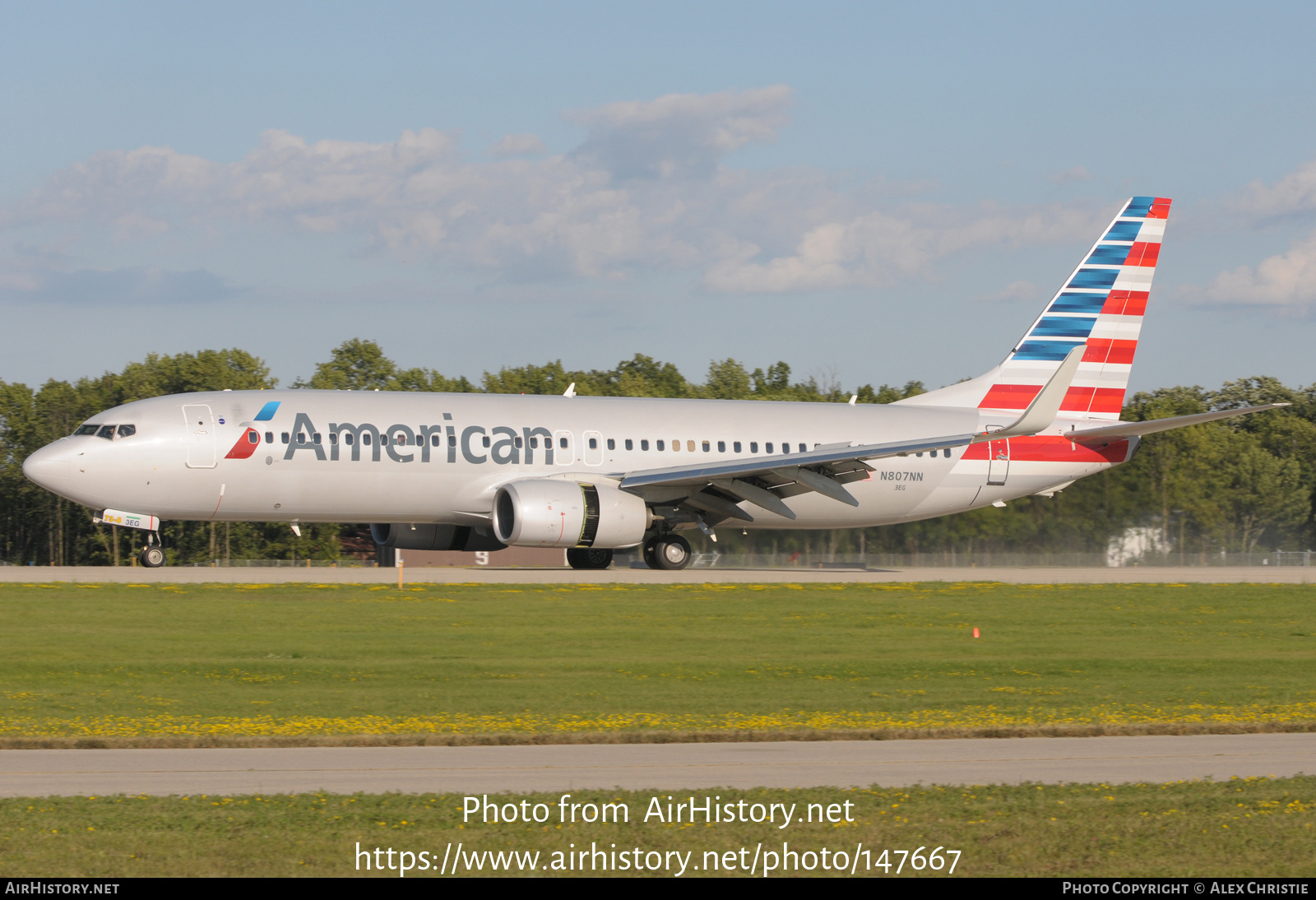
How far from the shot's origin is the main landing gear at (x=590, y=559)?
126ft

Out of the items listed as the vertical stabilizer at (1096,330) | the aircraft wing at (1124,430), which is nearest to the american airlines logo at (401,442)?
the vertical stabilizer at (1096,330)

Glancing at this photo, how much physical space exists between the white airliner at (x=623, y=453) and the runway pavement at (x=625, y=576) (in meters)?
1.16

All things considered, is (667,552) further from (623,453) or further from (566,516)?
(566,516)

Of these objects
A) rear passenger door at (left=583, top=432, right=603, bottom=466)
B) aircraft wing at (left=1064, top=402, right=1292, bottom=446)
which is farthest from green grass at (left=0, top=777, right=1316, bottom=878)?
rear passenger door at (left=583, top=432, right=603, bottom=466)

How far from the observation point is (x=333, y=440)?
109ft

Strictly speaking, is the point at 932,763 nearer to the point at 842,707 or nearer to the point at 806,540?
the point at 842,707

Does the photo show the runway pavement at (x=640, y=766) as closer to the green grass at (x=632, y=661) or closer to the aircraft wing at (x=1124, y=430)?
the green grass at (x=632, y=661)

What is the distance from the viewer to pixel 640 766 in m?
12.6

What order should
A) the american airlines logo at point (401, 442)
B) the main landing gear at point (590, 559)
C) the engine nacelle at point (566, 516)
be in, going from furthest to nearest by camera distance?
1. the main landing gear at point (590, 559)
2. the american airlines logo at point (401, 442)
3. the engine nacelle at point (566, 516)

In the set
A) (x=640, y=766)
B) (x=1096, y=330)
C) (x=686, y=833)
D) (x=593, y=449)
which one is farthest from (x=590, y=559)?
(x=686, y=833)

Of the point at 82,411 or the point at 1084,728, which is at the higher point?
the point at 82,411

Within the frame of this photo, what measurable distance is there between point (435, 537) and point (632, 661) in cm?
1715

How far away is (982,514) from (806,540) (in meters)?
6.13
